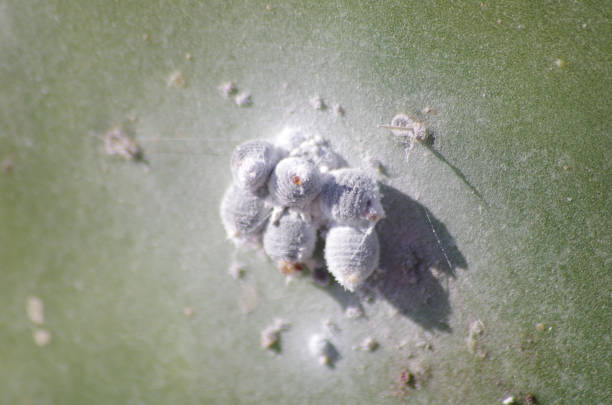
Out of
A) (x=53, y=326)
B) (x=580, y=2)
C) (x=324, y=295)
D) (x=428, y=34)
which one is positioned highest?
(x=580, y=2)

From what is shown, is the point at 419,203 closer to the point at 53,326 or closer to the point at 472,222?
the point at 472,222

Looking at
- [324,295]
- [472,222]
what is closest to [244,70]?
[324,295]

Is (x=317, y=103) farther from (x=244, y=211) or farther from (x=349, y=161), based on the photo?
(x=244, y=211)

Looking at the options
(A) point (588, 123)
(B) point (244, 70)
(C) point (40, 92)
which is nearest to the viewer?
(A) point (588, 123)

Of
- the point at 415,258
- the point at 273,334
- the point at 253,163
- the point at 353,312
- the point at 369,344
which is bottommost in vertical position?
the point at 273,334

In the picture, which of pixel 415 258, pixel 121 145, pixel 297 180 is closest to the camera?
pixel 297 180

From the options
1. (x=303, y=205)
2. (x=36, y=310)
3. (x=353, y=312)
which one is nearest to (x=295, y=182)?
(x=303, y=205)

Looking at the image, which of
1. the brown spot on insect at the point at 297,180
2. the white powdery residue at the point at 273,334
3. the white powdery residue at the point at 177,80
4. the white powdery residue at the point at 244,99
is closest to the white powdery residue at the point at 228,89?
the white powdery residue at the point at 244,99

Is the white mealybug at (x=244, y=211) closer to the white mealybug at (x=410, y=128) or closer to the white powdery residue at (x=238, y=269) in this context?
the white powdery residue at (x=238, y=269)
